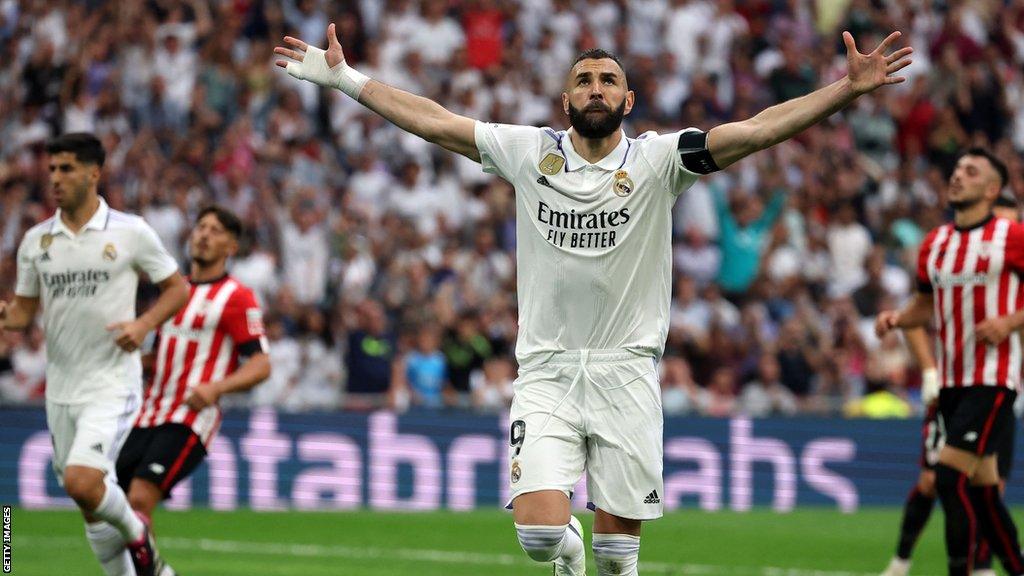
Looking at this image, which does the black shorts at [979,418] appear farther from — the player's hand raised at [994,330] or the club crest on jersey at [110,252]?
the club crest on jersey at [110,252]

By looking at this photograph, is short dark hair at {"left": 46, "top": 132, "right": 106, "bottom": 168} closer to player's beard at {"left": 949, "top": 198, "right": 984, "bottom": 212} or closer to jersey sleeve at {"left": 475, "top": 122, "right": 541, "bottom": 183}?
jersey sleeve at {"left": 475, "top": 122, "right": 541, "bottom": 183}

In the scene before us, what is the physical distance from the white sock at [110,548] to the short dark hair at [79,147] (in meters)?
2.09

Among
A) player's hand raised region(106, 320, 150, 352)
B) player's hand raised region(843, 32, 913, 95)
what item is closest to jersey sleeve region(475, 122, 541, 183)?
player's hand raised region(843, 32, 913, 95)

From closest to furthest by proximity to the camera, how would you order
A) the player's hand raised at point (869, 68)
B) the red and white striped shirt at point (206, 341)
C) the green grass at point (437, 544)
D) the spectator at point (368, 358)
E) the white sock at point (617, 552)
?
the player's hand raised at point (869, 68)
the white sock at point (617, 552)
the red and white striped shirt at point (206, 341)
the green grass at point (437, 544)
the spectator at point (368, 358)

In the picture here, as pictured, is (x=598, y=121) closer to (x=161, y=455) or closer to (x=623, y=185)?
(x=623, y=185)

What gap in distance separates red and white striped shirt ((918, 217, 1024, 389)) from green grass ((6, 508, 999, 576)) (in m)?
2.73

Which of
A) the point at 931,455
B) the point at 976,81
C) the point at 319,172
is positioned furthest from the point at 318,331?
the point at 976,81

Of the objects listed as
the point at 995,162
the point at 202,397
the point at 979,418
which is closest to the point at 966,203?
the point at 995,162

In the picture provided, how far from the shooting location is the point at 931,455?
11.8m

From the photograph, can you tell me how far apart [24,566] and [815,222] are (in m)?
12.1

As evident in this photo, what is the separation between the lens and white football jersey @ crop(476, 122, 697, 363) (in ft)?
26.8

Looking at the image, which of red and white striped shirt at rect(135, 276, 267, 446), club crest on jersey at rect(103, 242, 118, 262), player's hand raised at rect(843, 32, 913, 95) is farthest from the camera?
red and white striped shirt at rect(135, 276, 267, 446)

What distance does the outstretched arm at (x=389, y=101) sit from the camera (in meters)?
8.33

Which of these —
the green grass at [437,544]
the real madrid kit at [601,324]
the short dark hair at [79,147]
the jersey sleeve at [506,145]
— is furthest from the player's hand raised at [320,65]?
the green grass at [437,544]
